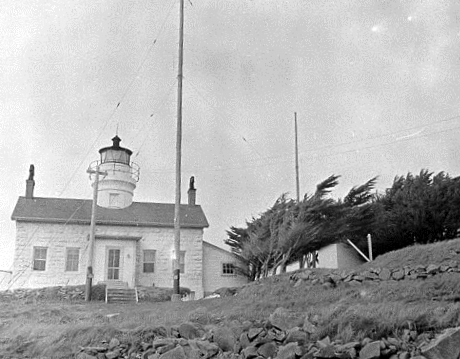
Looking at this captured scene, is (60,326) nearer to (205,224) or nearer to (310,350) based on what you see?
(310,350)

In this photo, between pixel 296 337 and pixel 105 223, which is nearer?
pixel 296 337

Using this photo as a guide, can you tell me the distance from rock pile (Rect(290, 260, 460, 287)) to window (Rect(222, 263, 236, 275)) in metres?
13.1

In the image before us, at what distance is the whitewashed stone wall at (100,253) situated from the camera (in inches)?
1053

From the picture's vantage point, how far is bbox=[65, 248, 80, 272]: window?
89.4ft

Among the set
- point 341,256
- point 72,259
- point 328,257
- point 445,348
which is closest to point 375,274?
point 341,256

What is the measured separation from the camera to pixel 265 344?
8.52 metres

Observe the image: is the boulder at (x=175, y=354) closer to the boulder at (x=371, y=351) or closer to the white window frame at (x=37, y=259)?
the boulder at (x=371, y=351)

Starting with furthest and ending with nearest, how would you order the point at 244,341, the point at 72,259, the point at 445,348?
the point at 72,259 < the point at 244,341 < the point at 445,348

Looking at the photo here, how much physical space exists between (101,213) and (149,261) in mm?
3144

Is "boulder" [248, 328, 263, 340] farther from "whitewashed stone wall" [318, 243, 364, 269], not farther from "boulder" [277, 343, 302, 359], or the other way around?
"whitewashed stone wall" [318, 243, 364, 269]

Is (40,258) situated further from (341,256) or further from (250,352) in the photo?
(250,352)

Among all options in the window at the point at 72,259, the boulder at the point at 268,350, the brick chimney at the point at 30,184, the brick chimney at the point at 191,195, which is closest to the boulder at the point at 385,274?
the boulder at the point at 268,350

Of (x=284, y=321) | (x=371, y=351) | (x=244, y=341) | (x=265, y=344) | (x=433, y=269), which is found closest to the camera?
(x=371, y=351)

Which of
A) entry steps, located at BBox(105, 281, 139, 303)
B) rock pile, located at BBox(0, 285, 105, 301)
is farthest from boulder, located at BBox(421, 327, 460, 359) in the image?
rock pile, located at BBox(0, 285, 105, 301)
